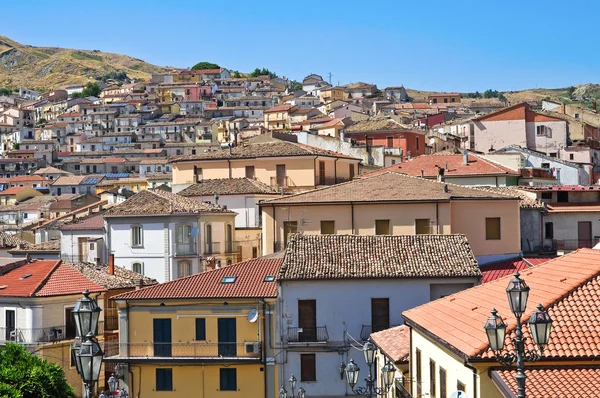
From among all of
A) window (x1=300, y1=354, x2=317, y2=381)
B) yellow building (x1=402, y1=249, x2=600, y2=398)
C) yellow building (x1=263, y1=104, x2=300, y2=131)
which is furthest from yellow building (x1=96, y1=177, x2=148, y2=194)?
yellow building (x1=402, y1=249, x2=600, y2=398)

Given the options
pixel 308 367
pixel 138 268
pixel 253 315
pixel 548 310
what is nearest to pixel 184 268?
pixel 138 268

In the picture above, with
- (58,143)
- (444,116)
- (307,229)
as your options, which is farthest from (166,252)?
(58,143)

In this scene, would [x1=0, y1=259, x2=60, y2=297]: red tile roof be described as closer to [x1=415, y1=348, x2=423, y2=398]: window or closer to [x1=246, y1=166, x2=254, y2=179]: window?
[x1=246, y1=166, x2=254, y2=179]: window

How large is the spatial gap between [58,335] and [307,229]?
11231 mm

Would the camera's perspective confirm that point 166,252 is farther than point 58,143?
No

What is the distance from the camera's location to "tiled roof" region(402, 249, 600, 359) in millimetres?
17328

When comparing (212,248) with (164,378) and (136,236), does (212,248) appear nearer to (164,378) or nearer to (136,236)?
(136,236)

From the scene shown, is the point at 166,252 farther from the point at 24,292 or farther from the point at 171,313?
the point at 171,313

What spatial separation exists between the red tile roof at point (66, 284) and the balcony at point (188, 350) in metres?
6.15

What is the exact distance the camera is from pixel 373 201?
46.3 metres

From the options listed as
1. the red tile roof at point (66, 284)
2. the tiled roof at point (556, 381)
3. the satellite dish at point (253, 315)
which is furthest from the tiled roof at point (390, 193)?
the tiled roof at point (556, 381)

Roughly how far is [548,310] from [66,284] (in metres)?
31.5

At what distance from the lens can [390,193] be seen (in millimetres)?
47281

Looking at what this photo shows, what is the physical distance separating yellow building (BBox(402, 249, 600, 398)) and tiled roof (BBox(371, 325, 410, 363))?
4.63 ft
